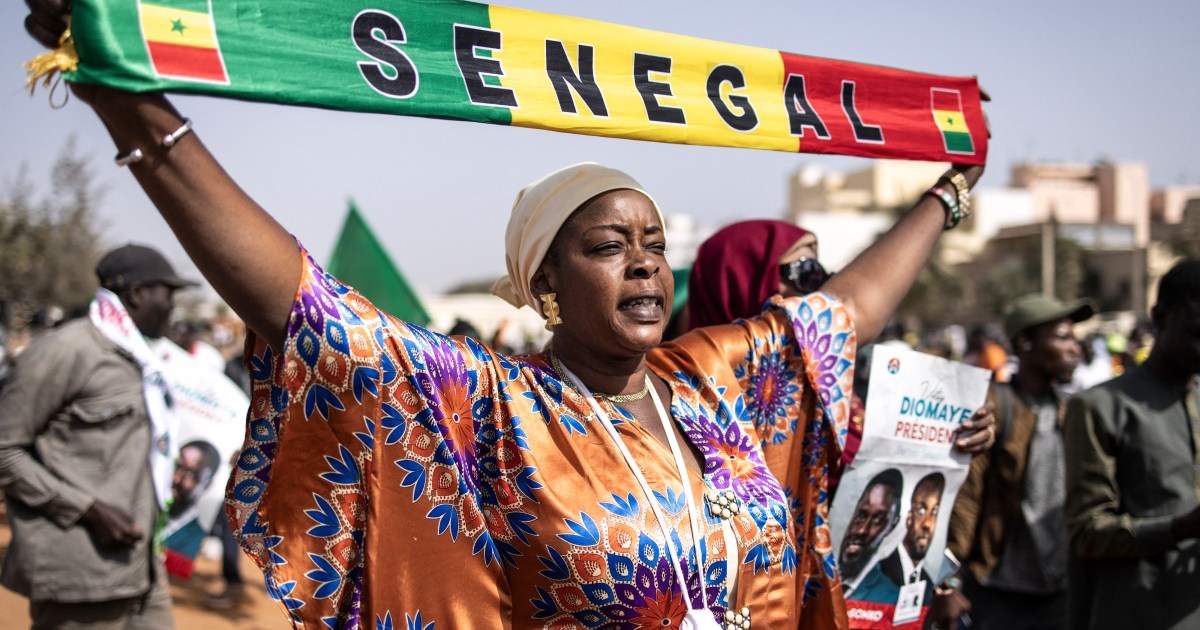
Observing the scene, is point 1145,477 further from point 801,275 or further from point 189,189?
point 189,189

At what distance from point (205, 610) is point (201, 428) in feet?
11.7

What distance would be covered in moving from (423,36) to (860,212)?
75.5 meters

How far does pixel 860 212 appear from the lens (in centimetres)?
7488

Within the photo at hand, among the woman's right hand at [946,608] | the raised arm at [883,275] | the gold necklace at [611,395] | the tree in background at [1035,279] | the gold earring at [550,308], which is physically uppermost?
the tree in background at [1035,279]

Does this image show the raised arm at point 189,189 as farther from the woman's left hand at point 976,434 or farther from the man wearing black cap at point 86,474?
the man wearing black cap at point 86,474

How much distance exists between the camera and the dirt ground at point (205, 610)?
818 centimetres

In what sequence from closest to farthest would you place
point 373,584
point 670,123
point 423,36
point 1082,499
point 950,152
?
point 373,584 < point 423,36 < point 670,123 < point 950,152 < point 1082,499

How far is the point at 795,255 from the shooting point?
11.5 feet

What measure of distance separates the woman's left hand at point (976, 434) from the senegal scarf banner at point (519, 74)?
35.3 inches

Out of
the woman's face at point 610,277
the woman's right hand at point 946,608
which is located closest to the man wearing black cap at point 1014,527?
the woman's right hand at point 946,608

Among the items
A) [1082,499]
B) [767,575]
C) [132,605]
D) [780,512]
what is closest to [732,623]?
[767,575]

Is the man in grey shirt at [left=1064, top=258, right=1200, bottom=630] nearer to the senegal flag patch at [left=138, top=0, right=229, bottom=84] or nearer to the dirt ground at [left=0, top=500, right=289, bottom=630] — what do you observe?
the senegal flag patch at [left=138, top=0, right=229, bottom=84]

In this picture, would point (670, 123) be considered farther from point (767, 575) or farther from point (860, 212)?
point (860, 212)

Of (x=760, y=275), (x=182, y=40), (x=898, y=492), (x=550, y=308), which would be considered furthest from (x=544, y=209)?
(x=898, y=492)
